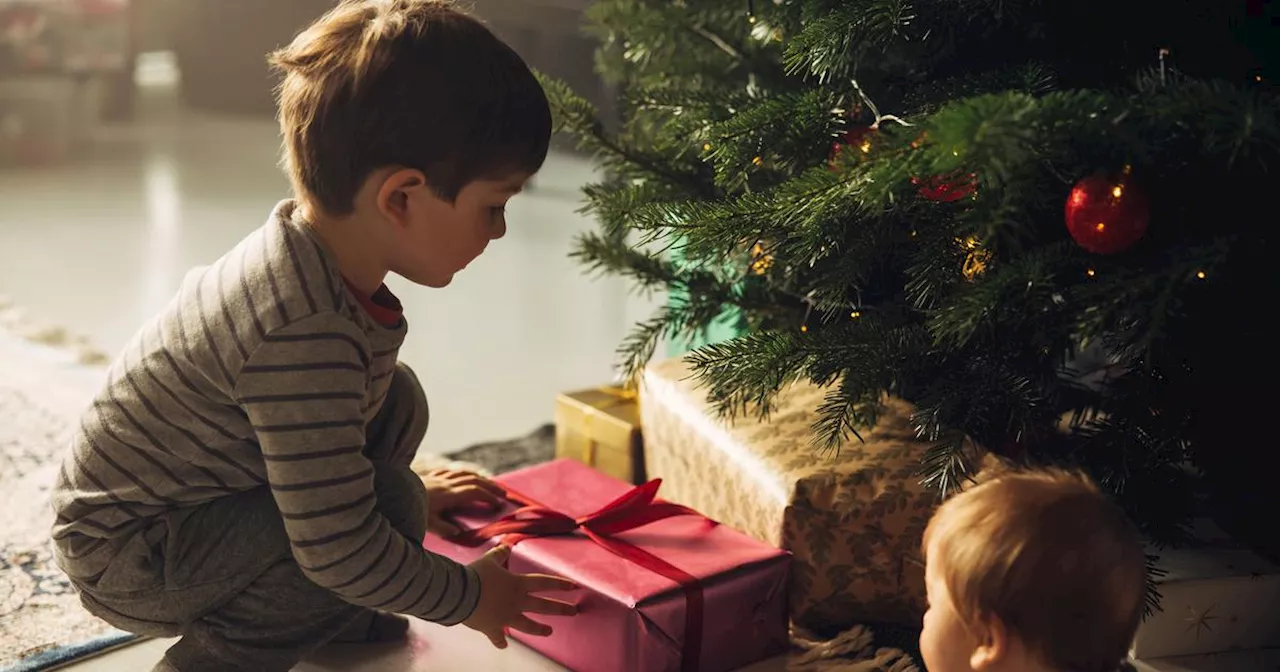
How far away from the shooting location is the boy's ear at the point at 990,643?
2.84 feet

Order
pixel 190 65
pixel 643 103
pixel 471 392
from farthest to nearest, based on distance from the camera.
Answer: pixel 190 65 < pixel 471 392 < pixel 643 103

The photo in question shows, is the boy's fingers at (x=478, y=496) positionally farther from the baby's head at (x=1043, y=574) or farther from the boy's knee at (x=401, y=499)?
the baby's head at (x=1043, y=574)

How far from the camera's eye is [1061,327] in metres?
0.93

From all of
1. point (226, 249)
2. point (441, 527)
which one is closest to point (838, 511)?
point (441, 527)

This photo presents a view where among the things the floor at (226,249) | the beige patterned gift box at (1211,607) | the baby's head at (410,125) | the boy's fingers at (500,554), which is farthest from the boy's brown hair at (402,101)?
the floor at (226,249)

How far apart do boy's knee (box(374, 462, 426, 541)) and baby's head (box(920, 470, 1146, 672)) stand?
480 mm

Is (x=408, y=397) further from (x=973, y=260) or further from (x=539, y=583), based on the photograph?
(x=973, y=260)

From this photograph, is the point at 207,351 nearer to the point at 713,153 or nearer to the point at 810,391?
the point at 713,153

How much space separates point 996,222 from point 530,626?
54 centimetres

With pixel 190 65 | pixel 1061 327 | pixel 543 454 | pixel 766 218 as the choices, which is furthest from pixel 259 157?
pixel 1061 327

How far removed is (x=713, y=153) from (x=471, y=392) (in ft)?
3.05

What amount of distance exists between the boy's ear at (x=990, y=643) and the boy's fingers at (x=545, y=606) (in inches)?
14.5

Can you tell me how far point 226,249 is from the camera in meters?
2.26

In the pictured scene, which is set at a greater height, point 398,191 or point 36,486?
point 398,191
